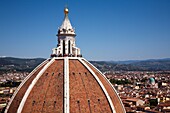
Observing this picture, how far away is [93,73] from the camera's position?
1769cm

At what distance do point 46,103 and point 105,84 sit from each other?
387 centimetres

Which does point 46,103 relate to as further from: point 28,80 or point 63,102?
point 28,80

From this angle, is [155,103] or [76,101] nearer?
[76,101]

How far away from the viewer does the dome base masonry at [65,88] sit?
52.6 feet

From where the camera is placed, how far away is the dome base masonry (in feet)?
52.6

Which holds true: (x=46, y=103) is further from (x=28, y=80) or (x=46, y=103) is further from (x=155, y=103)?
(x=155, y=103)

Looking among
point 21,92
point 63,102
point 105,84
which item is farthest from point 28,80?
point 105,84

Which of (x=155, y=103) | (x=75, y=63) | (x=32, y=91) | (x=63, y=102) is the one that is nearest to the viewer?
(x=63, y=102)

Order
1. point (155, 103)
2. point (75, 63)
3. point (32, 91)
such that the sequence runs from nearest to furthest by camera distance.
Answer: point (32, 91) < point (75, 63) < point (155, 103)

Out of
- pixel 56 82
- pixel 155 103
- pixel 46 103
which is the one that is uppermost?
pixel 56 82

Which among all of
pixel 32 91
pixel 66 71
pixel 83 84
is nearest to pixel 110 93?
pixel 83 84

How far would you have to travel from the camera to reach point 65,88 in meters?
16.2

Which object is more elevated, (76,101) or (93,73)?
(93,73)

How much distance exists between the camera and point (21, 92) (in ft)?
57.3
